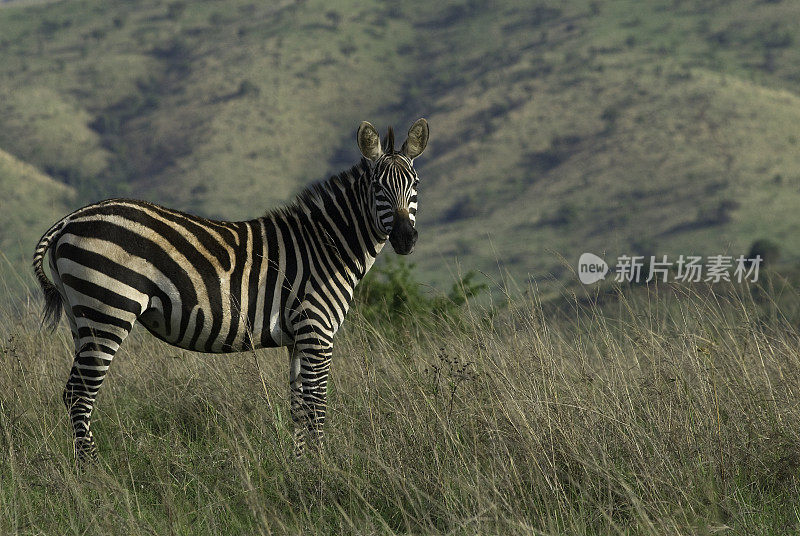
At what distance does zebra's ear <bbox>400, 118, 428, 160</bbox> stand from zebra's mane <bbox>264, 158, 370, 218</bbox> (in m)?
0.35

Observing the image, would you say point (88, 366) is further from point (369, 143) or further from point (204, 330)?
point (369, 143)

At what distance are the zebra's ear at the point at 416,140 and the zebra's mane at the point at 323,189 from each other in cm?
35

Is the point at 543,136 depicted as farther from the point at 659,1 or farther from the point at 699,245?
the point at 659,1

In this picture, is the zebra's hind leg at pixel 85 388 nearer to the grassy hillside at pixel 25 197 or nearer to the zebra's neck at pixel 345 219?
the zebra's neck at pixel 345 219

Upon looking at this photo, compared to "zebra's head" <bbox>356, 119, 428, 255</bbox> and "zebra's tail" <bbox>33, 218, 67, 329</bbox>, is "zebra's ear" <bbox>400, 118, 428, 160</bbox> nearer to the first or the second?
"zebra's head" <bbox>356, 119, 428, 255</bbox>

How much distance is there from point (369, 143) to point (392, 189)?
0.52 metres

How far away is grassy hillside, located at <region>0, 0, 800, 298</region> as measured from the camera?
110 m

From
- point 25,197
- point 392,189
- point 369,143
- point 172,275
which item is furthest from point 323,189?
point 25,197

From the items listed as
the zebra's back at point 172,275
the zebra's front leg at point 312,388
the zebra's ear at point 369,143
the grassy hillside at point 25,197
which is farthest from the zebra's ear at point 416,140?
the grassy hillside at point 25,197

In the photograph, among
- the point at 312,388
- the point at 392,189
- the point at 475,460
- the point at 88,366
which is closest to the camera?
the point at 475,460

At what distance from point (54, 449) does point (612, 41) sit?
177923mm

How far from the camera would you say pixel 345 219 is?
6.62m

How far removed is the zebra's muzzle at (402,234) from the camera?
19.9 feet

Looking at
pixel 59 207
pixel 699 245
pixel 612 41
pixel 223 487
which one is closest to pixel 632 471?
pixel 223 487
